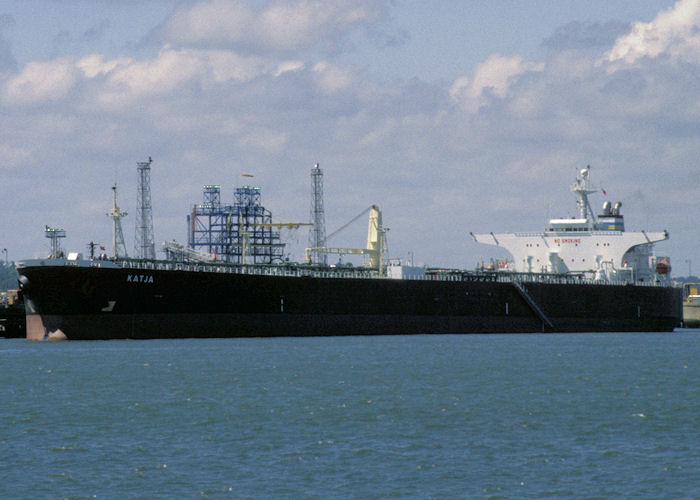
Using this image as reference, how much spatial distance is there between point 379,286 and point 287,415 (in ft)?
123

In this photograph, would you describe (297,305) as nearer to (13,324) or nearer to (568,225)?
(13,324)

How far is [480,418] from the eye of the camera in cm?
3052

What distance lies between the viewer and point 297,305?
6366 cm

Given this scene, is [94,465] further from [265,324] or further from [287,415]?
[265,324]

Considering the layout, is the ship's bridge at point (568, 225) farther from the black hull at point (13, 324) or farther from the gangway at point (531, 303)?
the black hull at point (13, 324)

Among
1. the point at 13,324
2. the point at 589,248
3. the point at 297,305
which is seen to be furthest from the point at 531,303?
the point at 13,324

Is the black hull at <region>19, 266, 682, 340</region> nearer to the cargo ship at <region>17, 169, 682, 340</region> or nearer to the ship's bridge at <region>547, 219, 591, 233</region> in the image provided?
the cargo ship at <region>17, 169, 682, 340</region>

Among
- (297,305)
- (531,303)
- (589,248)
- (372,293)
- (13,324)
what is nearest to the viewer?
(297,305)

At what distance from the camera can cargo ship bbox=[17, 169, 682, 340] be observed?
56.0 metres

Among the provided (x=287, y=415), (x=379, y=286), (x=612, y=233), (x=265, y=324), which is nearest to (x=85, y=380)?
(x=287, y=415)

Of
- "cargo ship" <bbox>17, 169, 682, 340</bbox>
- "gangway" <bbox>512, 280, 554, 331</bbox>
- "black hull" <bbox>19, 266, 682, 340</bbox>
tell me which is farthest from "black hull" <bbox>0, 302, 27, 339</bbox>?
"gangway" <bbox>512, 280, 554, 331</bbox>

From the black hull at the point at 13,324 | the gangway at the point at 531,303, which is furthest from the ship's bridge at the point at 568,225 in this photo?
the black hull at the point at 13,324

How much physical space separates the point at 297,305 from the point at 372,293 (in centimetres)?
610

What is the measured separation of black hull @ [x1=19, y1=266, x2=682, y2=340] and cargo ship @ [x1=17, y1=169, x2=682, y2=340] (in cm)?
6
